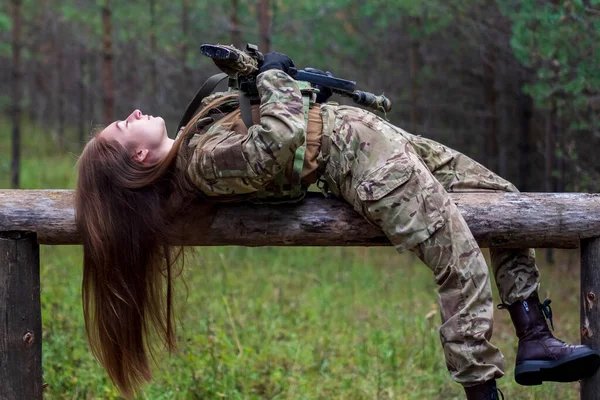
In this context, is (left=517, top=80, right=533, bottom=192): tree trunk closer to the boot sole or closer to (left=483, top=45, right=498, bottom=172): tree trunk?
(left=483, top=45, right=498, bottom=172): tree trunk

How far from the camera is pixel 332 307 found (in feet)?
21.7

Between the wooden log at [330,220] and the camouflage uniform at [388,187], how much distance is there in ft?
0.52

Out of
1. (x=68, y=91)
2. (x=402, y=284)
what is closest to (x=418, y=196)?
(x=402, y=284)

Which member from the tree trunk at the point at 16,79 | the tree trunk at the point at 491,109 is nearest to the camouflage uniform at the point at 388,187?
the tree trunk at the point at 491,109

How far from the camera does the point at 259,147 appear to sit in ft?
9.26

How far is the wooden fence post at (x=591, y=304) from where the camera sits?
308 cm

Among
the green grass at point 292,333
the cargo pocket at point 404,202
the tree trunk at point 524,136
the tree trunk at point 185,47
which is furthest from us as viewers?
the tree trunk at point 185,47

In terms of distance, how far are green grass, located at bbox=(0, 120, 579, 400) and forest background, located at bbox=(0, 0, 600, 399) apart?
2 centimetres

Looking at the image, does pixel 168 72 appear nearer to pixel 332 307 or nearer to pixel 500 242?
pixel 332 307

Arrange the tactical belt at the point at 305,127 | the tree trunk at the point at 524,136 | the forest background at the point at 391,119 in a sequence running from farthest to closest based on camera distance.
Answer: the tree trunk at the point at 524,136 → the forest background at the point at 391,119 → the tactical belt at the point at 305,127

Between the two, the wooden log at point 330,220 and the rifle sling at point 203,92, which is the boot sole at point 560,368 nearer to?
the wooden log at point 330,220

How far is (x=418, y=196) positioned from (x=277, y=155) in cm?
62

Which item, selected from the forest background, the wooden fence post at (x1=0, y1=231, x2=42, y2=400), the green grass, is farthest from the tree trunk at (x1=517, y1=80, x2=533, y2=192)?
the wooden fence post at (x1=0, y1=231, x2=42, y2=400)

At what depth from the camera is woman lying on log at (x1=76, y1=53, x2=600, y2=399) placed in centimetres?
285
